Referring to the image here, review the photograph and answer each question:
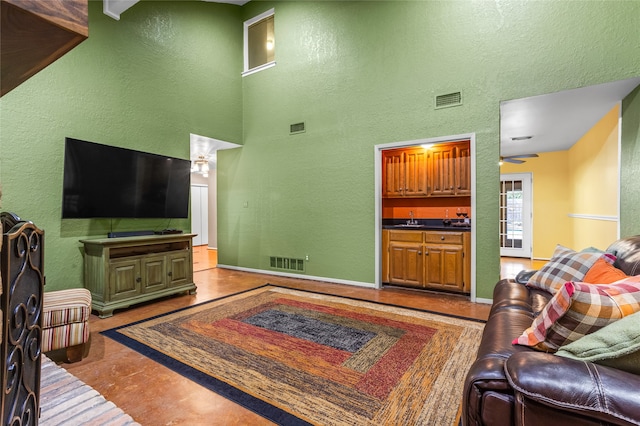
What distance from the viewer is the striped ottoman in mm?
2326

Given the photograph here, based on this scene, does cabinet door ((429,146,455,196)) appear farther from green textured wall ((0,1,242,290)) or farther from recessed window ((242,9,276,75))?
green textured wall ((0,1,242,290))

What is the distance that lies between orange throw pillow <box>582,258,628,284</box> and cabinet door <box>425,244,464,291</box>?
6.81 ft

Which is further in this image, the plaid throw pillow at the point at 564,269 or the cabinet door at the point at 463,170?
the cabinet door at the point at 463,170

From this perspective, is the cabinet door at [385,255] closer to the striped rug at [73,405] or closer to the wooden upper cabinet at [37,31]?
the striped rug at [73,405]

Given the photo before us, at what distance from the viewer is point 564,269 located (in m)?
2.44

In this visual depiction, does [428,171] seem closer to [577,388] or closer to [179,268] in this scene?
[179,268]

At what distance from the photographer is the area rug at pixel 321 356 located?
1.87 metres

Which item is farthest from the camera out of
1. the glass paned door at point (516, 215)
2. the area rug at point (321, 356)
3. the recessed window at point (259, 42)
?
the glass paned door at point (516, 215)

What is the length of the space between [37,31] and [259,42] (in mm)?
6168

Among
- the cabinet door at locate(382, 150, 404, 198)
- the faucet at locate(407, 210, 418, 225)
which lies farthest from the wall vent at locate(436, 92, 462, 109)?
the faucet at locate(407, 210, 418, 225)

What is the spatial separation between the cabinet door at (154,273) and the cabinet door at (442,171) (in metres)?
4.02

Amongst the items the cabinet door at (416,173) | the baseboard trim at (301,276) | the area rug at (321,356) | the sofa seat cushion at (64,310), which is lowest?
the area rug at (321,356)

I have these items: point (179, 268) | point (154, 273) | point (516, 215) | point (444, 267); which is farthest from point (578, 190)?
Answer: point (154, 273)

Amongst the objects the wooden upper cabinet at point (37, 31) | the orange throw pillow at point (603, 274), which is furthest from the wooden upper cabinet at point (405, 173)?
the wooden upper cabinet at point (37, 31)
